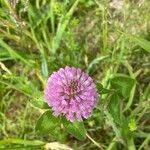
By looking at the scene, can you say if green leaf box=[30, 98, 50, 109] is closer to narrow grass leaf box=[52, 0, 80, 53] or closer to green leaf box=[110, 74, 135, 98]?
green leaf box=[110, 74, 135, 98]

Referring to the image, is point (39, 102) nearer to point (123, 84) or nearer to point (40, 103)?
point (40, 103)

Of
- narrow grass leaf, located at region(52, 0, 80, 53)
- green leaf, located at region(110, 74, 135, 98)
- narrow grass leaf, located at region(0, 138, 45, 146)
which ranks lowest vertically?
narrow grass leaf, located at region(0, 138, 45, 146)

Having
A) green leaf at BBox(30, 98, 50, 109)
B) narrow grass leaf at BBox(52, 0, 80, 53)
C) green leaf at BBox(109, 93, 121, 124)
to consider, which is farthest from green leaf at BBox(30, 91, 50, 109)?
narrow grass leaf at BBox(52, 0, 80, 53)

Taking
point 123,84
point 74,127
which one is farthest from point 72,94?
point 123,84

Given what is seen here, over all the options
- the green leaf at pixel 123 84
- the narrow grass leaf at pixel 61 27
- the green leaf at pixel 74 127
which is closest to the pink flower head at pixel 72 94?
the green leaf at pixel 74 127

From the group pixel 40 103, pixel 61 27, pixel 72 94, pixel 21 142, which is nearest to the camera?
pixel 72 94
